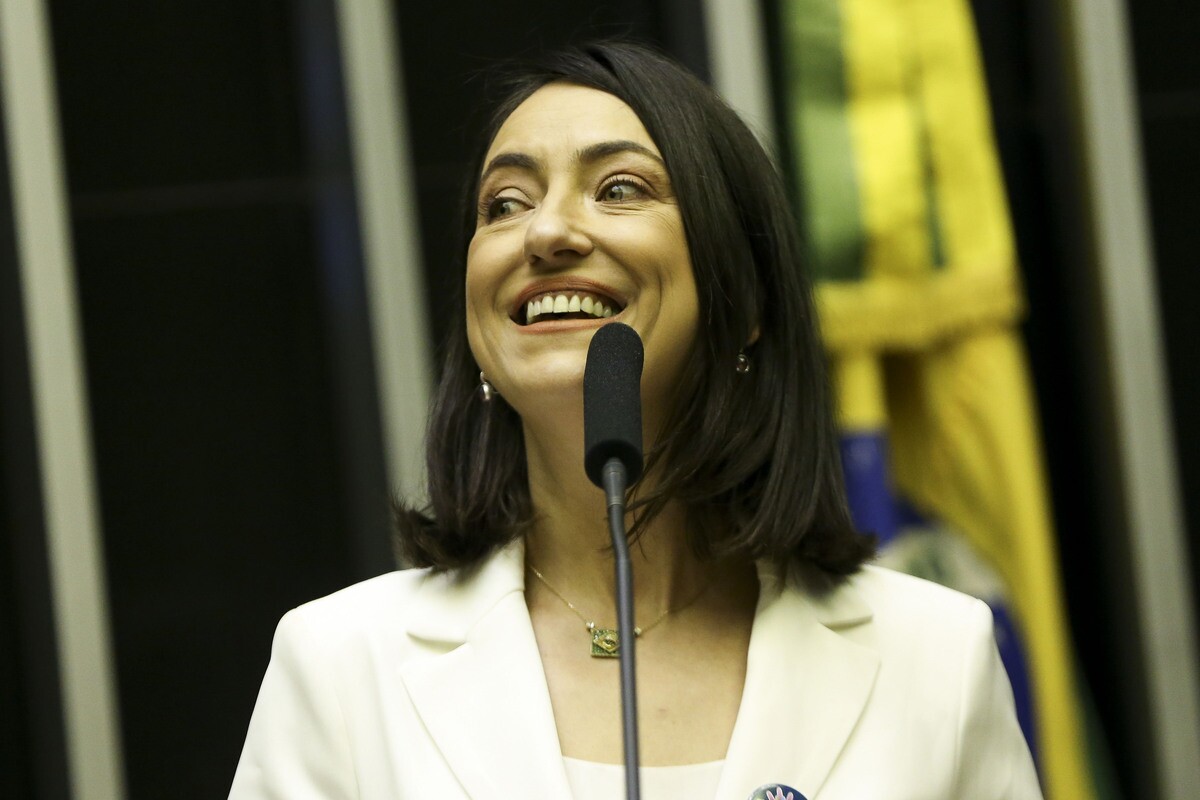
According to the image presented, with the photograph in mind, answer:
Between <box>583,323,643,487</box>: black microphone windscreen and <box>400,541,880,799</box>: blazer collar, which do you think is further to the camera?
<box>400,541,880,799</box>: blazer collar

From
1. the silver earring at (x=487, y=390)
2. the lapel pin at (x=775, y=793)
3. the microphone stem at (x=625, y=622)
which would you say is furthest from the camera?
the silver earring at (x=487, y=390)

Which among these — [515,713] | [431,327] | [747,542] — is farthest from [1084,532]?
[515,713]

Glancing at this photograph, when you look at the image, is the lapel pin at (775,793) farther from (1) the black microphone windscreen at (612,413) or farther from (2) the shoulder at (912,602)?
(1) the black microphone windscreen at (612,413)

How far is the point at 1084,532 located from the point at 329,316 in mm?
1986

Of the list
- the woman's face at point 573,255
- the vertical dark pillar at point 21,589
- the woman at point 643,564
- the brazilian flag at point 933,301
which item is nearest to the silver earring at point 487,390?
the woman at point 643,564

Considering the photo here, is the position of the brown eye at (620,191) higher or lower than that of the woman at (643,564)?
higher

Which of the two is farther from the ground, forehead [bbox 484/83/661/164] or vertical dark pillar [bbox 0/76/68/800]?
forehead [bbox 484/83/661/164]

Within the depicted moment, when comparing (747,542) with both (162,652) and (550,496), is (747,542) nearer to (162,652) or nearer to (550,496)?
(550,496)

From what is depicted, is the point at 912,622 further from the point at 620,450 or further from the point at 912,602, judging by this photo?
the point at 620,450

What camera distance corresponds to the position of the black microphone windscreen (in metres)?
1.30

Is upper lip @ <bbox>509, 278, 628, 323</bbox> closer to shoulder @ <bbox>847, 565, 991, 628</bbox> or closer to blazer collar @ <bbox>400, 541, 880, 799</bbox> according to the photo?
blazer collar @ <bbox>400, 541, 880, 799</bbox>

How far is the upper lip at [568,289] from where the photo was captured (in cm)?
169

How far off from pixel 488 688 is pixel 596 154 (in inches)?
24.6

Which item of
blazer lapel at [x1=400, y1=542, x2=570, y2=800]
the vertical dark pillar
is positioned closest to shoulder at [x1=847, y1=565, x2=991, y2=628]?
blazer lapel at [x1=400, y1=542, x2=570, y2=800]
